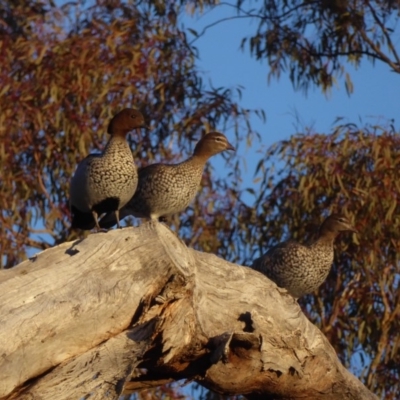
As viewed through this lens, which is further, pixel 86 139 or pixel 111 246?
pixel 86 139

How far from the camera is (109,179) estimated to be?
7664 mm

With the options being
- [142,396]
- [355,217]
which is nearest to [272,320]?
[142,396]

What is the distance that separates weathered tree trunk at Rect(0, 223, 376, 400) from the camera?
5242mm

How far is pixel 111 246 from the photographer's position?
5.64 meters

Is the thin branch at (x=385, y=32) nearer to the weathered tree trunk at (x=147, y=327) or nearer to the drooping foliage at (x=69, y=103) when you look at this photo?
the drooping foliage at (x=69, y=103)

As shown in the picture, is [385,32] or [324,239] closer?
[324,239]

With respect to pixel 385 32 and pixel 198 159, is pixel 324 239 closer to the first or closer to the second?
pixel 198 159

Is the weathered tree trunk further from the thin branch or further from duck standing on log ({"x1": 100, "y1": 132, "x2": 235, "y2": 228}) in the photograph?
the thin branch

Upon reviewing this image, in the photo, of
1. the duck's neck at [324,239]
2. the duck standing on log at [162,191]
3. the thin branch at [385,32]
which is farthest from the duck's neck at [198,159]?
the thin branch at [385,32]

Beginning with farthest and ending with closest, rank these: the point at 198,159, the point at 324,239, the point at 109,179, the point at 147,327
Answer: the point at 324,239
the point at 198,159
the point at 109,179
the point at 147,327

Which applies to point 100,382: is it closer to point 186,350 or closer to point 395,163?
point 186,350

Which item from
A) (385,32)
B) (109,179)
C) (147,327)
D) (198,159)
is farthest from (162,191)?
(385,32)

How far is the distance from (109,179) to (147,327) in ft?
7.68

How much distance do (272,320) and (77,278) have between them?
116 centimetres
